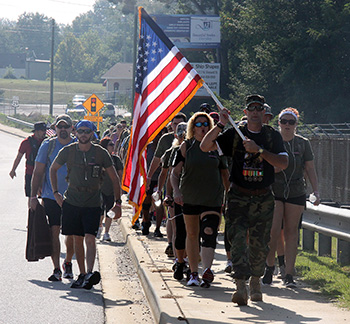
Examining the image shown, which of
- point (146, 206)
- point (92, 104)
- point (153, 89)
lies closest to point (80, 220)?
point (153, 89)

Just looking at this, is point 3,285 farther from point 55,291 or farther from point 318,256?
point 318,256

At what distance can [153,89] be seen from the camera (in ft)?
32.6

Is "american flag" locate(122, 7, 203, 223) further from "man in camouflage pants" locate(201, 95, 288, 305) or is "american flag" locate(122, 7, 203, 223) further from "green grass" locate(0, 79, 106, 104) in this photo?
"green grass" locate(0, 79, 106, 104)

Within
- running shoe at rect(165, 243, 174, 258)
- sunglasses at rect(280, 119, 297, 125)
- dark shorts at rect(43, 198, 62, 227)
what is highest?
sunglasses at rect(280, 119, 297, 125)

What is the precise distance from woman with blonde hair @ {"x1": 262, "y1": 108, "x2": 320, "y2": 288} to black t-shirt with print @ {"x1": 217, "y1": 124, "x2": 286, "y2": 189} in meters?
1.22

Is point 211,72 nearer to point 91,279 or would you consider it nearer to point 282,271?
point 282,271

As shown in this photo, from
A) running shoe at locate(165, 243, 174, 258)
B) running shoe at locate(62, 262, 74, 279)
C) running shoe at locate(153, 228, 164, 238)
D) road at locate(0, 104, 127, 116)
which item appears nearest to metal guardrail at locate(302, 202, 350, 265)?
running shoe at locate(165, 243, 174, 258)

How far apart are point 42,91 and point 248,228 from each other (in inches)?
4494

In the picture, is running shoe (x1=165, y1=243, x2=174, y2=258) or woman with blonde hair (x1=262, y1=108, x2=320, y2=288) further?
running shoe (x1=165, y1=243, x2=174, y2=258)

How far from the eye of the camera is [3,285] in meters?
9.27

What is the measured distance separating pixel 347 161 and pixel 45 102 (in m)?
92.7

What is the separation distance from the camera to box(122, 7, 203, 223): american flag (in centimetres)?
923

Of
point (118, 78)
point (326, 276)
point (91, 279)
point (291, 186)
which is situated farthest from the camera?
point (118, 78)

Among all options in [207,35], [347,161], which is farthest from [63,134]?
[207,35]
